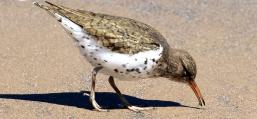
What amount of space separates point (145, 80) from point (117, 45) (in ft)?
6.90

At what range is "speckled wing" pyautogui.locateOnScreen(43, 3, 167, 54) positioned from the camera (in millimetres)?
9562

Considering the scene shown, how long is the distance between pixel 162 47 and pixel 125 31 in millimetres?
635

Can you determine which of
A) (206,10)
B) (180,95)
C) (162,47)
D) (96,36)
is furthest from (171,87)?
(206,10)

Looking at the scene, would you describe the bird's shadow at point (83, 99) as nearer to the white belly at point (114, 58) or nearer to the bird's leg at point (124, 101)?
the bird's leg at point (124, 101)

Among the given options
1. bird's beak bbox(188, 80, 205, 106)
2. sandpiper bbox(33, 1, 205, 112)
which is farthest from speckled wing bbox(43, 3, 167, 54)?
bird's beak bbox(188, 80, 205, 106)

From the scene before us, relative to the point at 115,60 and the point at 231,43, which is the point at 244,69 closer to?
the point at 231,43

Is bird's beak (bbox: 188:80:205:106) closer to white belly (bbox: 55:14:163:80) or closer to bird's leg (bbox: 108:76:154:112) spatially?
bird's leg (bbox: 108:76:154:112)

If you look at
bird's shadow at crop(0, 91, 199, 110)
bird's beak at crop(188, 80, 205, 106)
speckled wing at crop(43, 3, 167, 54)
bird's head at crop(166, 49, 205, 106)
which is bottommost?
bird's shadow at crop(0, 91, 199, 110)

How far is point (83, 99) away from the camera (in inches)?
414

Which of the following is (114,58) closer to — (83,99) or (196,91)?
(83,99)

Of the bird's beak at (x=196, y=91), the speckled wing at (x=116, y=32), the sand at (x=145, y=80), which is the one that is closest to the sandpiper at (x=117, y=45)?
the speckled wing at (x=116, y=32)

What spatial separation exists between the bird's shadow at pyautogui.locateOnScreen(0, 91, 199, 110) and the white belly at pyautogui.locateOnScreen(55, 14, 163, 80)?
91 centimetres

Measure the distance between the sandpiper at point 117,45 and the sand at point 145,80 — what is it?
0.72 meters

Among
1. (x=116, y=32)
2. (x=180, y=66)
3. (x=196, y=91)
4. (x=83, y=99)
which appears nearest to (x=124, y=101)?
(x=83, y=99)
